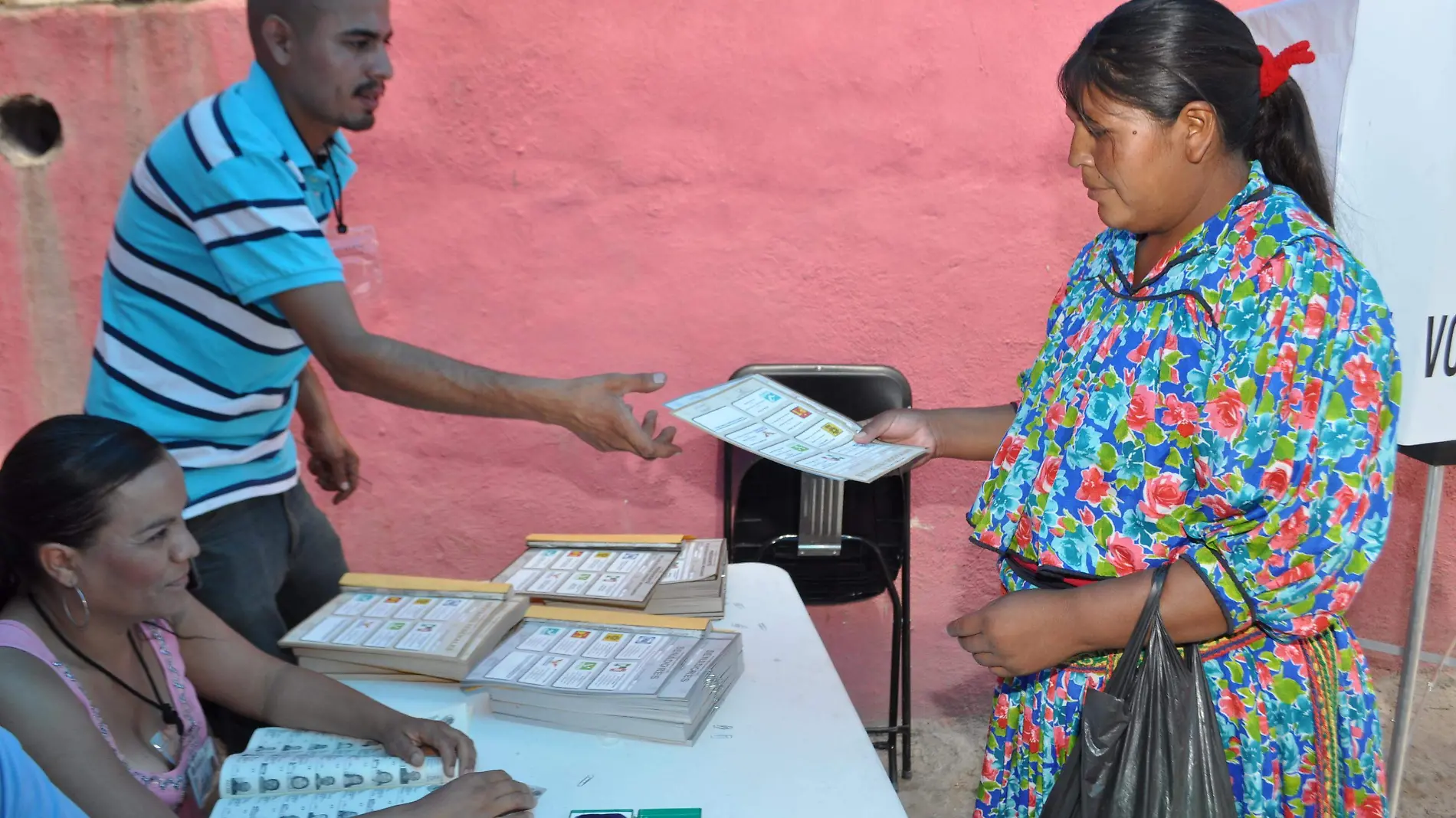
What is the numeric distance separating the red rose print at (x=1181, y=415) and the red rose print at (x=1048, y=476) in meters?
0.17

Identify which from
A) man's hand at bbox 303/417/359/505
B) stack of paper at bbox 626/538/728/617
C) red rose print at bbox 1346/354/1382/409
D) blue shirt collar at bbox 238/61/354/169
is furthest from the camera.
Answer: man's hand at bbox 303/417/359/505

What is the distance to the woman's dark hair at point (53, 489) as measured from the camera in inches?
58.2

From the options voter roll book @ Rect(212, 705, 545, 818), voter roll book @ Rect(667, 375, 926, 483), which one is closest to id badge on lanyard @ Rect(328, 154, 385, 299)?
voter roll book @ Rect(667, 375, 926, 483)

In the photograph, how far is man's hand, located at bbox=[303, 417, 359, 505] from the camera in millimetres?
2473

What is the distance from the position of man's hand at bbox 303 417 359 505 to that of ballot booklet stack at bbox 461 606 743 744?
0.88 m

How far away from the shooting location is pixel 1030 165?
314cm

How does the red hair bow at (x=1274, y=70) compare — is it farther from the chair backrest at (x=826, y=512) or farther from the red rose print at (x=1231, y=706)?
the chair backrest at (x=826, y=512)

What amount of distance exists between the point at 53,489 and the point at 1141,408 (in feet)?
5.02

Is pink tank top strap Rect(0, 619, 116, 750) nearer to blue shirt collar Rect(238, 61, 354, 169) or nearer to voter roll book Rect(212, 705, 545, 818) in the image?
voter roll book Rect(212, 705, 545, 818)

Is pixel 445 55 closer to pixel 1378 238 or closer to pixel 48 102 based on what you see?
pixel 48 102

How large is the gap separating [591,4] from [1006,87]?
49.0 inches

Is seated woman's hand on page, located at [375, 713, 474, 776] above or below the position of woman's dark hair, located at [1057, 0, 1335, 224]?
below

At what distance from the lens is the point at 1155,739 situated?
1.38 m

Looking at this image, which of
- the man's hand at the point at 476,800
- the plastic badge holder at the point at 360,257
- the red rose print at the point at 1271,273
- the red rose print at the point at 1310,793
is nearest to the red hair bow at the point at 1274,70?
the red rose print at the point at 1271,273
